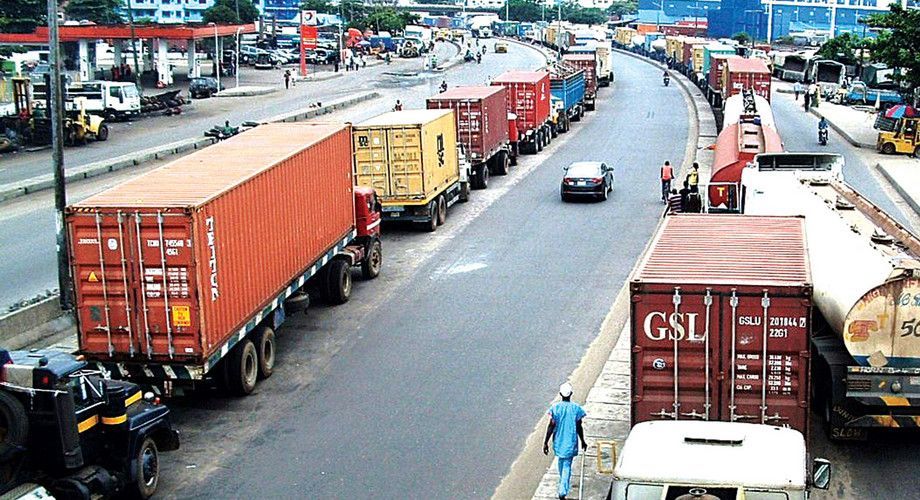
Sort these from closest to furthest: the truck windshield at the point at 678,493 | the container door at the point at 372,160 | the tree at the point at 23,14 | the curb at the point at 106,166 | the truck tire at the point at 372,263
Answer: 1. the truck windshield at the point at 678,493
2. the truck tire at the point at 372,263
3. the container door at the point at 372,160
4. the curb at the point at 106,166
5. the tree at the point at 23,14

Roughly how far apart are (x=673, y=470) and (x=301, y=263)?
38.5 feet

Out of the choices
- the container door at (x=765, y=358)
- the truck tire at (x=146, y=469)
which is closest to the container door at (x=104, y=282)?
the truck tire at (x=146, y=469)

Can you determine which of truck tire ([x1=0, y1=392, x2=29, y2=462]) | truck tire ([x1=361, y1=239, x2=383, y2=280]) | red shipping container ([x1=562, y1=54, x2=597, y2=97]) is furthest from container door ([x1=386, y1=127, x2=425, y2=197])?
red shipping container ([x1=562, y1=54, x2=597, y2=97])

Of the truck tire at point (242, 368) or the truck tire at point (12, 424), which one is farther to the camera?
the truck tire at point (242, 368)

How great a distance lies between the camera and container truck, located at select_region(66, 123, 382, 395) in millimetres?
14828

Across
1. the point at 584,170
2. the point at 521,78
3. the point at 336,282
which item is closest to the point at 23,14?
the point at 521,78

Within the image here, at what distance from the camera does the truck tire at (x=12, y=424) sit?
11.2 metres

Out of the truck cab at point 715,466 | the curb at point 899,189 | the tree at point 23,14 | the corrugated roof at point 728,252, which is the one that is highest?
the tree at point 23,14

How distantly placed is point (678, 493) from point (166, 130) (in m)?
48.9

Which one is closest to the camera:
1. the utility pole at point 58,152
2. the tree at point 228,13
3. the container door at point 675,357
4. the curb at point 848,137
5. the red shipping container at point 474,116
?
the container door at point 675,357

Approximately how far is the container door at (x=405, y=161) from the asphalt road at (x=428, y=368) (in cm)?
133

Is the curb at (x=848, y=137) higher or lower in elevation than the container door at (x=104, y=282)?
lower

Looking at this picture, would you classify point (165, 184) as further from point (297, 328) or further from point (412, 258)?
point (412, 258)

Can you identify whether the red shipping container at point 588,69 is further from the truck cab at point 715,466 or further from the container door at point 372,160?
the truck cab at point 715,466
